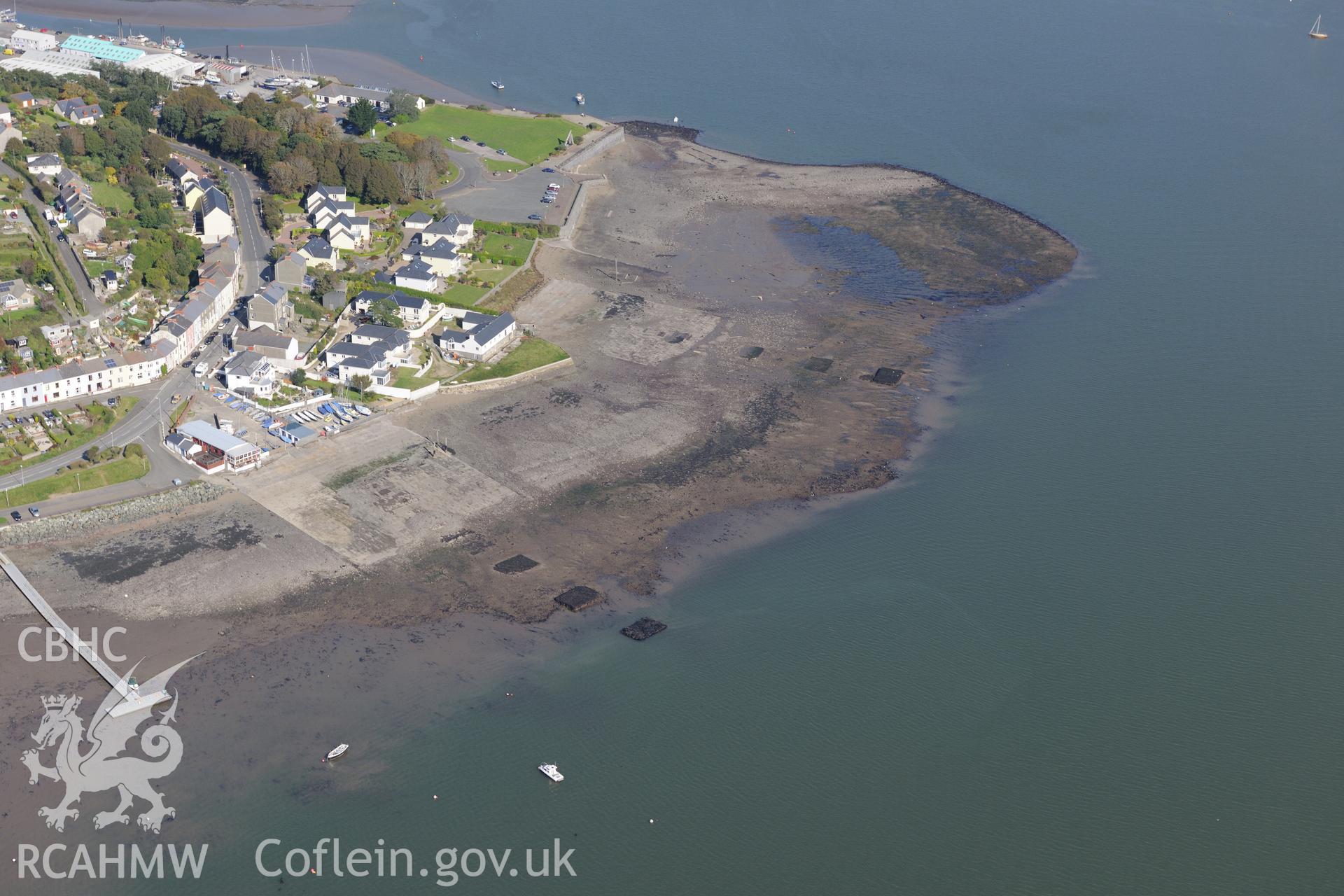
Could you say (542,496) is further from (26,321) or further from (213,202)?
(213,202)

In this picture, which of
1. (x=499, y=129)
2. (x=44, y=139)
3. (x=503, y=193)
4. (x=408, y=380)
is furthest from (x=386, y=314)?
(x=499, y=129)

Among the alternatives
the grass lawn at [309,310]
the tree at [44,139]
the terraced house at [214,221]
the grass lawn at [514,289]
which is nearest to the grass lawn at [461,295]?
the grass lawn at [514,289]

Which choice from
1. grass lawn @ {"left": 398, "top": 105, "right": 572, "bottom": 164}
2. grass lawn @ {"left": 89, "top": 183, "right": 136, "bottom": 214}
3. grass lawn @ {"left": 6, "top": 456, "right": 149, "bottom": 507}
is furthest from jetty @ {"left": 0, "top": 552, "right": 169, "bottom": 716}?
grass lawn @ {"left": 398, "top": 105, "right": 572, "bottom": 164}

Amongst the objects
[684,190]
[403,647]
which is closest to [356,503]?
[403,647]

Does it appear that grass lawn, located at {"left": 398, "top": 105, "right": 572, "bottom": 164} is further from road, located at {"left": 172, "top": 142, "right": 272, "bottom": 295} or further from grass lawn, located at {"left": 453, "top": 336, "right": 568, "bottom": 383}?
grass lawn, located at {"left": 453, "top": 336, "right": 568, "bottom": 383}

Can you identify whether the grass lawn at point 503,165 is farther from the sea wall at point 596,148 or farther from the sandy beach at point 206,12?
the sandy beach at point 206,12
